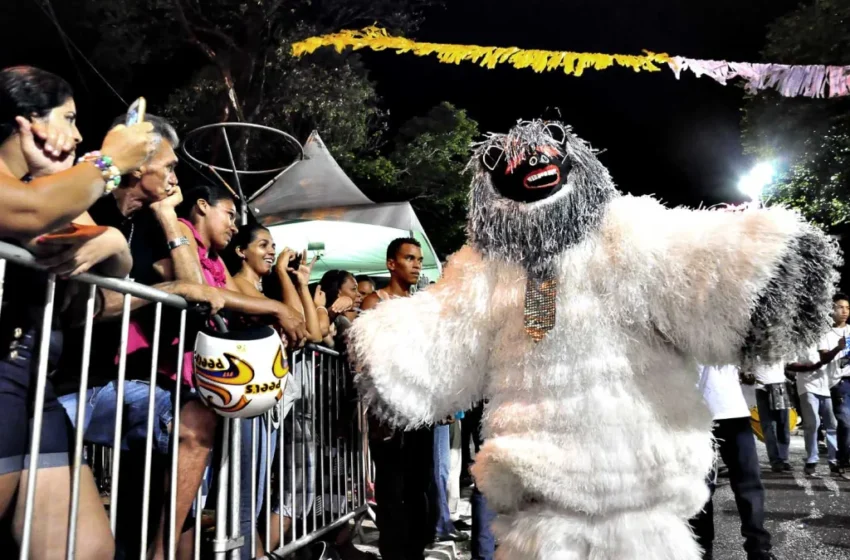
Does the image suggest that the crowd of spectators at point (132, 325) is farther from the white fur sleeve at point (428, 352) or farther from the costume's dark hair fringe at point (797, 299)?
the costume's dark hair fringe at point (797, 299)

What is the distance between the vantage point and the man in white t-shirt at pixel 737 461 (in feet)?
12.3

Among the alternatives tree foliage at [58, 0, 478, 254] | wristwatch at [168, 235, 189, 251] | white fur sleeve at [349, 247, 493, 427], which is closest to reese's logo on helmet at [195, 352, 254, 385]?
white fur sleeve at [349, 247, 493, 427]

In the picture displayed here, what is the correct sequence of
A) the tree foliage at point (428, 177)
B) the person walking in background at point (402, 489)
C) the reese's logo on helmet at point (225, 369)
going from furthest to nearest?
the tree foliage at point (428, 177), the person walking in background at point (402, 489), the reese's logo on helmet at point (225, 369)

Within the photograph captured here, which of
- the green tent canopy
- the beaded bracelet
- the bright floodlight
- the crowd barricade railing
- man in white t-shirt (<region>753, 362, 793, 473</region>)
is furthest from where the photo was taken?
the bright floodlight

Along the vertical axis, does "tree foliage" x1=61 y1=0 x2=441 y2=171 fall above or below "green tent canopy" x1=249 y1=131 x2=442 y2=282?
above

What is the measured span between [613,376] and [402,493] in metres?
1.68

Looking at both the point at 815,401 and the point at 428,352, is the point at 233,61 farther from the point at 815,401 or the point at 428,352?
the point at 428,352

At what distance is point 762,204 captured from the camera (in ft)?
8.34

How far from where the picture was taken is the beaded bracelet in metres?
1.73

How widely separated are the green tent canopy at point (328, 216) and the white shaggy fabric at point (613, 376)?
575 centimetres

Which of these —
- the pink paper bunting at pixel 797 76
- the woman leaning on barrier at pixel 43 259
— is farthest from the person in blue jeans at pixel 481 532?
the pink paper bunting at pixel 797 76

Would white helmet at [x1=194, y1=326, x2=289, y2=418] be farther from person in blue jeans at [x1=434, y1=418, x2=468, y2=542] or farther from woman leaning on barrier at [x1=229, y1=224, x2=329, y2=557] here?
person in blue jeans at [x1=434, y1=418, x2=468, y2=542]

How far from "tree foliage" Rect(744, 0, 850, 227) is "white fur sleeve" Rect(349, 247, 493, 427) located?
49.8 ft

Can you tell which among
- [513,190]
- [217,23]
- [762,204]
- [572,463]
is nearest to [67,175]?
[513,190]
